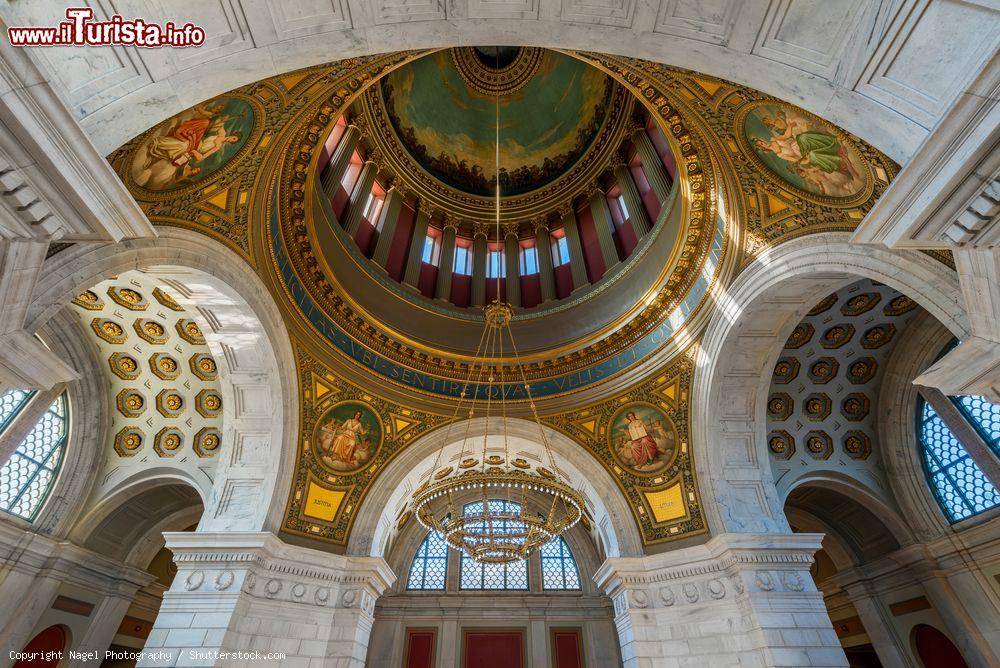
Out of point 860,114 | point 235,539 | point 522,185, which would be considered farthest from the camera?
point 522,185

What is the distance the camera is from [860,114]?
3.34 m

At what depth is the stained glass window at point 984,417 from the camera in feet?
28.2

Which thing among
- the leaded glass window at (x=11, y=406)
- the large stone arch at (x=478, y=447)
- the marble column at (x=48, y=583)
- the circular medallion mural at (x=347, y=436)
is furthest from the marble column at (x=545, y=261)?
Answer: the marble column at (x=48, y=583)

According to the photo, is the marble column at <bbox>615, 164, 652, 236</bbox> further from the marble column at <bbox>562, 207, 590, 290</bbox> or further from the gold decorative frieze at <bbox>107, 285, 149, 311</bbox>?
the gold decorative frieze at <bbox>107, 285, 149, 311</bbox>

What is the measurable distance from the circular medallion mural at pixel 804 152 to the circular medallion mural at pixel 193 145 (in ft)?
20.3

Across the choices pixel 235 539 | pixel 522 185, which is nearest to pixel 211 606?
pixel 235 539

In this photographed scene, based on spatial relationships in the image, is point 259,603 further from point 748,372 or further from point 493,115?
point 493,115

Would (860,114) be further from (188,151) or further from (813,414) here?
(813,414)

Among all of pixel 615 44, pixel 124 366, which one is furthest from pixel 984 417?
pixel 124 366

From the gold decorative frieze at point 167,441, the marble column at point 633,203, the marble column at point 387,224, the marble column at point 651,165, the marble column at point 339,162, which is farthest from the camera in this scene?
the marble column at point 387,224

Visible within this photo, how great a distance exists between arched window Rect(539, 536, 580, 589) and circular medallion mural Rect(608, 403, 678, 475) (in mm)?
4832

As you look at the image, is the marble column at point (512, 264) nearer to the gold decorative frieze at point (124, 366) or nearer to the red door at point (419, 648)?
the gold decorative frieze at point (124, 366)

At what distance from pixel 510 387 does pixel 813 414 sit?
6187mm

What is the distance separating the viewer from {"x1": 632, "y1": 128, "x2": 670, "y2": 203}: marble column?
34.4ft
